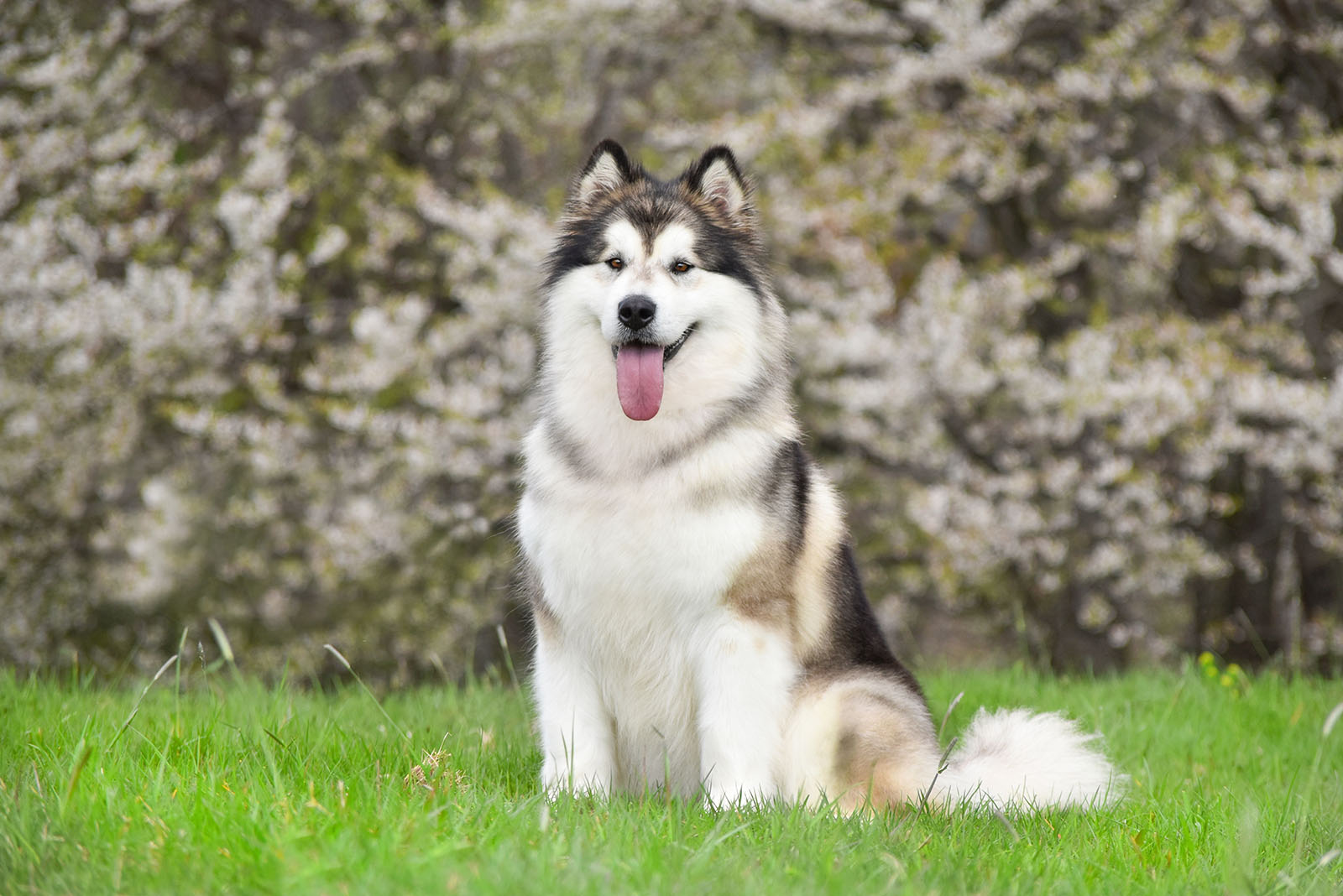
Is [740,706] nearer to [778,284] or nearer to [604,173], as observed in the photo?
[604,173]

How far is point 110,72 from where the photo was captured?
7.28m

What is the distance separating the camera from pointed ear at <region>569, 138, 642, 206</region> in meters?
3.78

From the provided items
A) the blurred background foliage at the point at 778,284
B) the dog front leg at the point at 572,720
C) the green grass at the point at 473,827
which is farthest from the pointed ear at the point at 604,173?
the blurred background foliage at the point at 778,284

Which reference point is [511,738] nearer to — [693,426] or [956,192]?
[693,426]

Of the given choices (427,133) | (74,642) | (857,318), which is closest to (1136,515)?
(857,318)

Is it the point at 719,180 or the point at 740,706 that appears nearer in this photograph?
the point at 740,706

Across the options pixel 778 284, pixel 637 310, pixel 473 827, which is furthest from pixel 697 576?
pixel 778 284

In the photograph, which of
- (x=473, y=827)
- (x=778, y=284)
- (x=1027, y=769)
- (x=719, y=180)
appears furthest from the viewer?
(x=778, y=284)

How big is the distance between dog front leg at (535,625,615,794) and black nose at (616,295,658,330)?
0.93 meters

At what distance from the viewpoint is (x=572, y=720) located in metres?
3.42

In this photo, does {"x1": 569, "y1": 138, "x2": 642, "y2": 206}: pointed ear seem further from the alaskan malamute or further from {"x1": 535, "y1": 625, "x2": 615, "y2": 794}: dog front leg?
{"x1": 535, "y1": 625, "x2": 615, "y2": 794}: dog front leg

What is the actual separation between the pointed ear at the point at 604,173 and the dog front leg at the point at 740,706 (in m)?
1.44

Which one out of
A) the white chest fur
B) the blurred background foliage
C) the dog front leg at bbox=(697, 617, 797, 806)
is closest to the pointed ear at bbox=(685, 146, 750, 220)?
the white chest fur

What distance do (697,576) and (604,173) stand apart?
137 cm
